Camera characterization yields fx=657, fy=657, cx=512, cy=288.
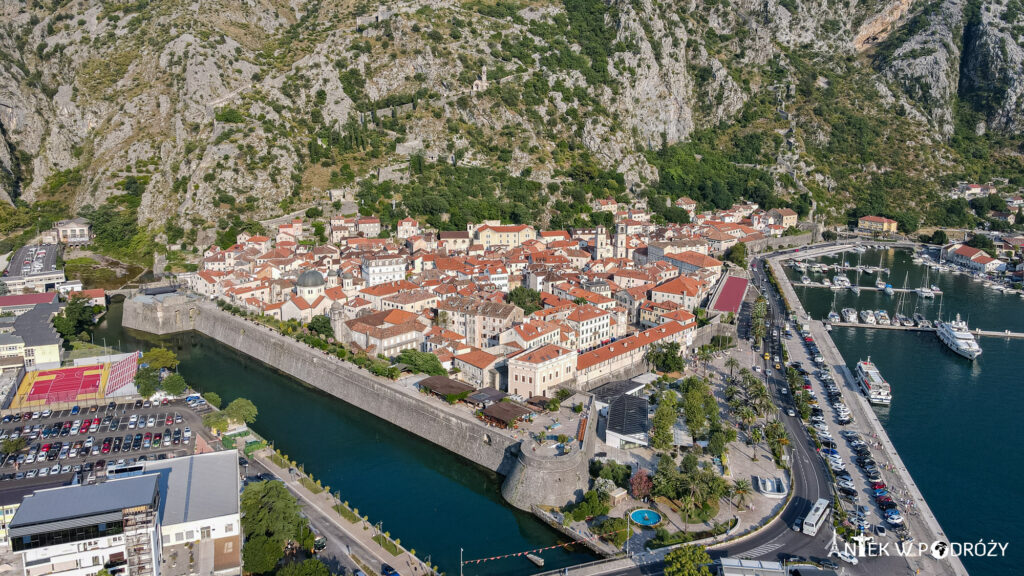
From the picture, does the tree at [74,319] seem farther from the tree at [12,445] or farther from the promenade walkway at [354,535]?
the promenade walkway at [354,535]

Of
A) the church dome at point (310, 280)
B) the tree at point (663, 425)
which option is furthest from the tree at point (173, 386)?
the tree at point (663, 425)

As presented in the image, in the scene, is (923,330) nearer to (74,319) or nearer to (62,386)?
(62,386)

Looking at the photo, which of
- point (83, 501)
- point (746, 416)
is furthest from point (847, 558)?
point (83, 501)

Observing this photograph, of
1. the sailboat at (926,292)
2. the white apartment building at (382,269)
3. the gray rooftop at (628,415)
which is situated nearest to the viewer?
the gray rooftop at (628,415)

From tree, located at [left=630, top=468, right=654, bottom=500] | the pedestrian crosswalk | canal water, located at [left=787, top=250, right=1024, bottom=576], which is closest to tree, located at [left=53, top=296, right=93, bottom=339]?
tree, located at [left=630, top=468, right=654, bottom=500]

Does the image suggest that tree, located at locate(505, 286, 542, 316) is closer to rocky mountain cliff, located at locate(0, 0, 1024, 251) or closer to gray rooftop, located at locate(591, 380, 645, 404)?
gray rooftop, located at locate(591, 380, 645, 404)
